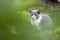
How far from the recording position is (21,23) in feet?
5.34

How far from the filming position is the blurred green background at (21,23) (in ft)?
5.33

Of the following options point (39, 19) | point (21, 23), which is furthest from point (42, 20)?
point (21, 23)

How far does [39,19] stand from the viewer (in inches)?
63.8

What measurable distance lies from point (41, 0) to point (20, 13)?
243 mm

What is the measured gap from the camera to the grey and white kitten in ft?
5.30

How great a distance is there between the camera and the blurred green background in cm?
162

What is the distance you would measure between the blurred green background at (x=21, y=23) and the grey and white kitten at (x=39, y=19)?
33mm

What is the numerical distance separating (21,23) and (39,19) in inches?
7.1

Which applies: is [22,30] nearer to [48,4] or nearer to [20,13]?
[20,13]

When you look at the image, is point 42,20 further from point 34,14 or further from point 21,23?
point 21,23

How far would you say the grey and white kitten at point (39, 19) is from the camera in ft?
5.30

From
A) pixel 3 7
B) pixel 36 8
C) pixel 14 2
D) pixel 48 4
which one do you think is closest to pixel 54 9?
pixel 48 4

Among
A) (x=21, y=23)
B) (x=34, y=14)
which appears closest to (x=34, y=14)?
(x=34, y=14)

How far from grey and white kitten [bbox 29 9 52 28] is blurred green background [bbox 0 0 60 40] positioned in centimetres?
3
